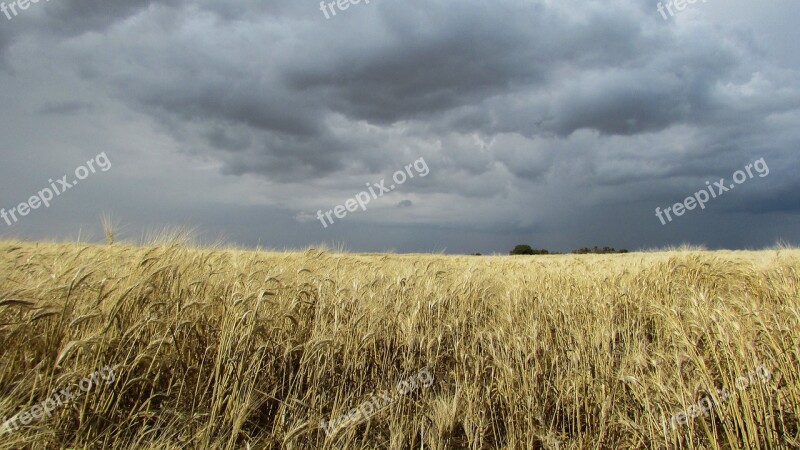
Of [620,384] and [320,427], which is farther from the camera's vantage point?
[620,384]

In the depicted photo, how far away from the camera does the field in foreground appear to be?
2734mm

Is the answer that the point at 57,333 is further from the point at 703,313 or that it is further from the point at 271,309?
the point at 703,313

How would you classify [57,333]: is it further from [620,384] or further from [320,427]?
[620,384]

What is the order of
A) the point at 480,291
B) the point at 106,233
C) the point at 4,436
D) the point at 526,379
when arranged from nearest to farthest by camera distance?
1. the point at 4,436
2. the point at 526,379
3. the point at 106,233
4. the point at 480,291

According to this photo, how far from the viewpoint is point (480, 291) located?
6.74m

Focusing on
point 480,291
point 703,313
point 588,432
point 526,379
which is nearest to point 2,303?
point 526,379

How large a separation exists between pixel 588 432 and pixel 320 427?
204 centimetres

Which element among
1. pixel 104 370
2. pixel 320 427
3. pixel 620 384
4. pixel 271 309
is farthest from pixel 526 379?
pixel 104 370

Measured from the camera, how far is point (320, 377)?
135 inches

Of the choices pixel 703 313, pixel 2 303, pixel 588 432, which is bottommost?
pixel 588 432

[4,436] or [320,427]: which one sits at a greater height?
[4,436]

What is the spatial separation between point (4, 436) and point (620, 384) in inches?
172

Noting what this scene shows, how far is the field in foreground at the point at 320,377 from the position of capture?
273 cm

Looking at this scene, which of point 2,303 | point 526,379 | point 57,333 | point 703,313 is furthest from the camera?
point 703,313
